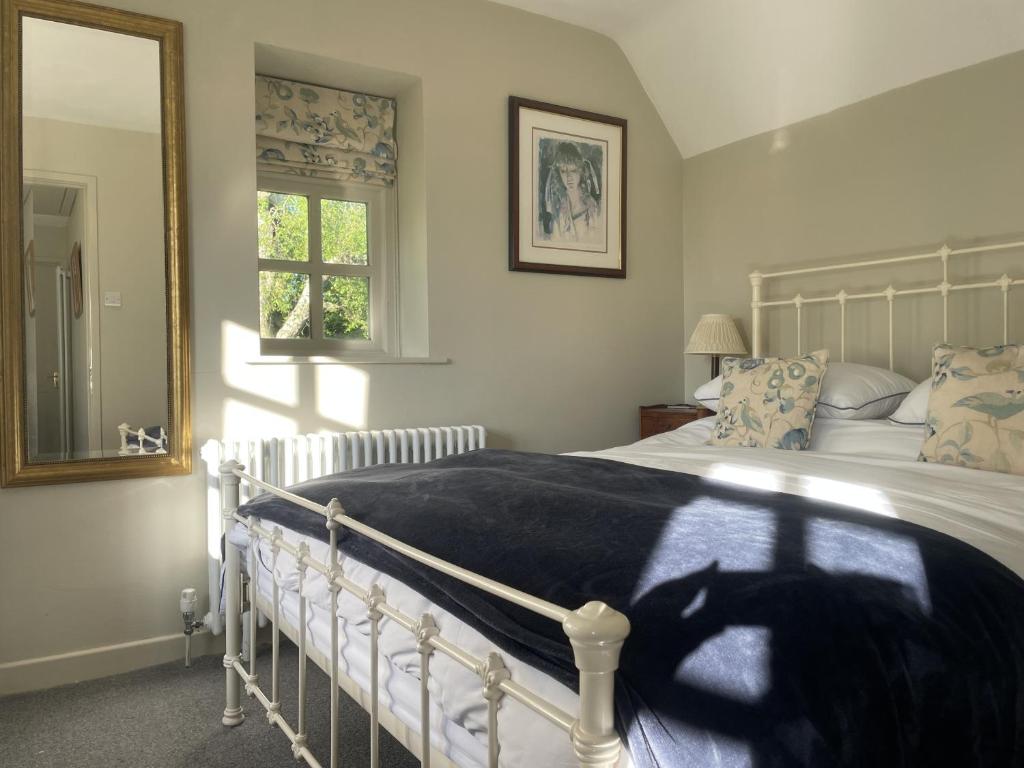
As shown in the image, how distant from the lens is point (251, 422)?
2654mm

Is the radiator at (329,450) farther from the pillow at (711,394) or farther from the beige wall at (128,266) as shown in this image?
the pillow at (711,394)

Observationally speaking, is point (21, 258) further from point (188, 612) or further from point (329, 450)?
point (188, 612)

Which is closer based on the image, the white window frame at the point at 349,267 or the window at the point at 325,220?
the window at the point at 325,220

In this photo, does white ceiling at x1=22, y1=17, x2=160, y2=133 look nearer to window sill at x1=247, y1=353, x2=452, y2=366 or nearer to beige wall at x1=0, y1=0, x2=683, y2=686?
beige wall at x1=0, y1=0, x2=683, y2=686

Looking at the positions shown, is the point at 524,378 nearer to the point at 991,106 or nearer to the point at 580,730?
the point at 991,106

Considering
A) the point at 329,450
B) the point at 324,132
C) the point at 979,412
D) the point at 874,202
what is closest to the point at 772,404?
the point at 979,412

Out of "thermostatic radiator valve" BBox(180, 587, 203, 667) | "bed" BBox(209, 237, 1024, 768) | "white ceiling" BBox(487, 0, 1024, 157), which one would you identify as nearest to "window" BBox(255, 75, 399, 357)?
"white ceiling" BBox(487, 0, 1024, 157)

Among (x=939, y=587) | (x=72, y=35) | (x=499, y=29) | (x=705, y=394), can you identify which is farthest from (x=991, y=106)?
(x=72, y=35)

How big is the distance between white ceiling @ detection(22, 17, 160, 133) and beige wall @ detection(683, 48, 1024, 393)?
7.93 ft

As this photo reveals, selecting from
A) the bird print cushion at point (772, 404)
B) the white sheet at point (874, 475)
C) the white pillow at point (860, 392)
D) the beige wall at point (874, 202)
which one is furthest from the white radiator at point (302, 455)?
the beige wall at point (874, 202)

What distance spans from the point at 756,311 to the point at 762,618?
263cm

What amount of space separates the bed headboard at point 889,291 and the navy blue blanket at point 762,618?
166 cm

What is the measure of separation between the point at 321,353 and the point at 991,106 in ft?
8.63

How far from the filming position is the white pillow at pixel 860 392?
253 centimetres
